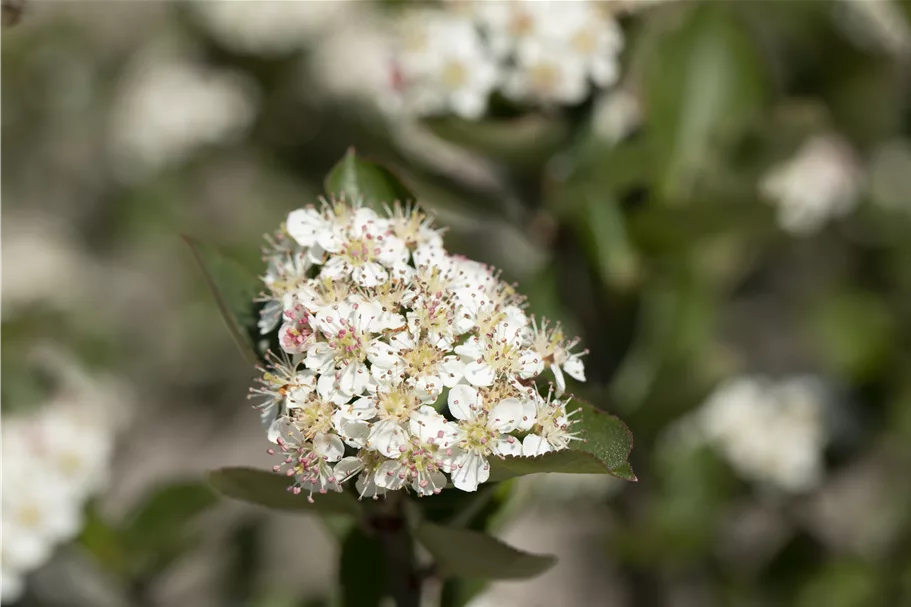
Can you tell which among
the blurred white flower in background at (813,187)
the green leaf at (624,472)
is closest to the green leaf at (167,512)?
the green leaf at (624,472)

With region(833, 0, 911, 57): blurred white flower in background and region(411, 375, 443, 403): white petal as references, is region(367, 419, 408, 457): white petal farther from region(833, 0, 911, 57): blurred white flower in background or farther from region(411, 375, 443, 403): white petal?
Answer: region(833, 0, 911, 57): blurred white flower in background

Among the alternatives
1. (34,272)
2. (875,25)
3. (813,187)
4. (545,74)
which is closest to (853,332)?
(813,187)

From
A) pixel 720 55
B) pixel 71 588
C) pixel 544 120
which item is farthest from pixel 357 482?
pixel 720 55

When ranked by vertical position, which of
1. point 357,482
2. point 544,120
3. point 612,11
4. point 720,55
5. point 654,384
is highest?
point 720,55

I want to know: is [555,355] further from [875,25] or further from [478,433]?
[875,25]

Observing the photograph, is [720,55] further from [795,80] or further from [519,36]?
[795,80]

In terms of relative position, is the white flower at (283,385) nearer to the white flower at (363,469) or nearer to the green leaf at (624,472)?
the white flower at (363,469)

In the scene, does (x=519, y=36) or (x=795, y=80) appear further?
(x=795, y=80)
